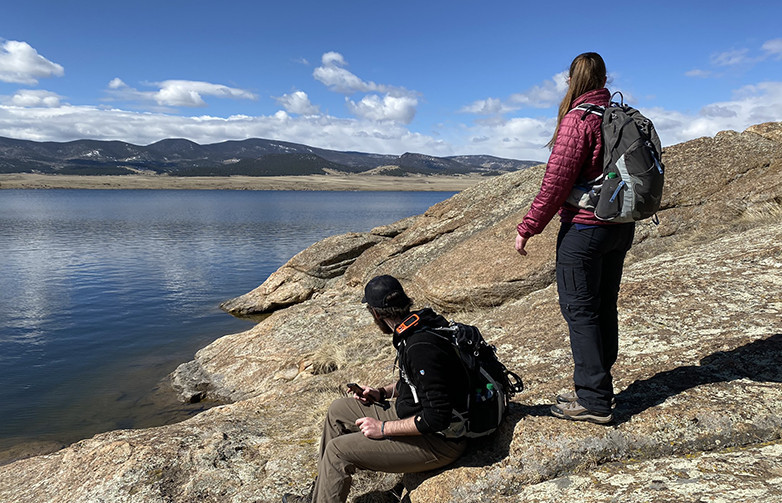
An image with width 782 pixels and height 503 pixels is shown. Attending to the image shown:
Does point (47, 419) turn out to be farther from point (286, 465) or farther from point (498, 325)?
point (498, 325)

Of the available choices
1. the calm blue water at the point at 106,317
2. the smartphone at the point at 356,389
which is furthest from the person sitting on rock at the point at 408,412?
the calm blue water at the point at 106,317

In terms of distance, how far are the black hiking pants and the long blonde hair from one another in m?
0.96

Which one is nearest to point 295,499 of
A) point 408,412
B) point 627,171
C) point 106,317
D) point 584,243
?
point 408,412

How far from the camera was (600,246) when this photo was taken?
3967mm

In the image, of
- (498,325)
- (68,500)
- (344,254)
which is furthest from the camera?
(344,254)

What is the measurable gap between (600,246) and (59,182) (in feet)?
665

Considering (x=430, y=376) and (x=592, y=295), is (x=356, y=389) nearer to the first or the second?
(x=430, y=376)

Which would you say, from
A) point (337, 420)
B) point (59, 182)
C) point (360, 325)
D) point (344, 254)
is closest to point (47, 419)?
point (360, 325)

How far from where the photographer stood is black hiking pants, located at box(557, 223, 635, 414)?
3994 millimetres

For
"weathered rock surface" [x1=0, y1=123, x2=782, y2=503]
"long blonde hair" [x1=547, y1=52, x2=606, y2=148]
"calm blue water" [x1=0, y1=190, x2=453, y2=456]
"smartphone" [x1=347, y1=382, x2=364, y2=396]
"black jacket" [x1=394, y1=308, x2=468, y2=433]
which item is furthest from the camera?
"calm blue water" [x1=0, y1=190, x2=453, y2=456]

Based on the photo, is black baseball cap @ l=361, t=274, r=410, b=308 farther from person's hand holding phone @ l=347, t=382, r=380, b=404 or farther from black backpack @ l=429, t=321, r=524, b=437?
person's hand holding phone @ l=347, t=382, r=380, b=404

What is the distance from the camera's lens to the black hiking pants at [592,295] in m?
3.99

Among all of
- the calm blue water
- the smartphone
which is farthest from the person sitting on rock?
the calm blue water

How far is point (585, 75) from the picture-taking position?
4.16 meters
